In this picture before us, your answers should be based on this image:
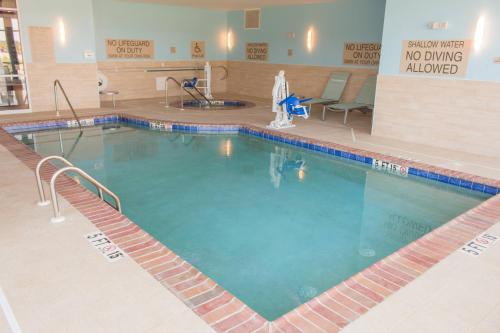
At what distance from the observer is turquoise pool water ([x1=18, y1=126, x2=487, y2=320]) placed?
311cm

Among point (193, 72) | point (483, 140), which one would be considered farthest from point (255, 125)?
point (193, 72)

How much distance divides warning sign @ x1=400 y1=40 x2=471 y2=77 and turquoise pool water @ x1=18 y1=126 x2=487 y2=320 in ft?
6.22

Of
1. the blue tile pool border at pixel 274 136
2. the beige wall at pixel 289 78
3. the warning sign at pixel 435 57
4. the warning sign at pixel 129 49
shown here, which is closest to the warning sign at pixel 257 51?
the beige wall at pixel 289 78

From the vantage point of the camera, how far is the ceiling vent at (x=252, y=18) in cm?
1159

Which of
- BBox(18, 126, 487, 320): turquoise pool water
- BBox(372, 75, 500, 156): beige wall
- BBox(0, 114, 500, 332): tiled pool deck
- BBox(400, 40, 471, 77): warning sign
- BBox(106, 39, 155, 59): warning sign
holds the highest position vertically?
BBox(106, 39, 155, 59): warning sign

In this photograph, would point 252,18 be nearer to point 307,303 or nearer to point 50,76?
point 50,76

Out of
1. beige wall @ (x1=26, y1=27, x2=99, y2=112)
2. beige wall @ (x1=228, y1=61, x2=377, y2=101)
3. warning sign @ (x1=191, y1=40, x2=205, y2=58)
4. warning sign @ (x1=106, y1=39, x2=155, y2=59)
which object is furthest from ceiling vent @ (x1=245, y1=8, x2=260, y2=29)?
beige wall @ (x1=26, y1=27, x2=99, y2=112)

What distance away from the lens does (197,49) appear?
482 inches

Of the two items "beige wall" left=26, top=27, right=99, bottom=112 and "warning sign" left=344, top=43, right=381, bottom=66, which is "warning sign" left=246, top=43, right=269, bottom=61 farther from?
"beige wall" left=26, top=27, right=99, bottom=112

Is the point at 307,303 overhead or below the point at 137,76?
below

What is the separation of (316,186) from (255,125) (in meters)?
2.87

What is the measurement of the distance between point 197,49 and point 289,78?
3.18m

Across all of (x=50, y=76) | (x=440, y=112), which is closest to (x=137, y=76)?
(x=50, y=76)

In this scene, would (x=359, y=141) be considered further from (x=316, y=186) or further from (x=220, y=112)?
(x=220, y=112)
